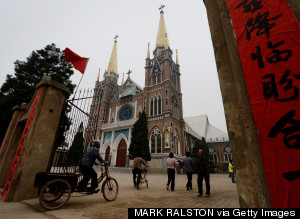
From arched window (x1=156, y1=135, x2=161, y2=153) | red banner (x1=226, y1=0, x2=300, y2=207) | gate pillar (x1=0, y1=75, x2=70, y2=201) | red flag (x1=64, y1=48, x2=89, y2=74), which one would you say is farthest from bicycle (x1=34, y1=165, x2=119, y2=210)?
arched window (x1=156, y1=135, x2=161, y2=153)

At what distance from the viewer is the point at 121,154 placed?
2269 cm

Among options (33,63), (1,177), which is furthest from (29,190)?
(33,63)

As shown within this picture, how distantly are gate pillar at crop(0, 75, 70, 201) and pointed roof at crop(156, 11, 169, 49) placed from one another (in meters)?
27.2

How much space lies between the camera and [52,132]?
4.60 meters

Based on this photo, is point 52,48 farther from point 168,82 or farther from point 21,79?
point 168,82

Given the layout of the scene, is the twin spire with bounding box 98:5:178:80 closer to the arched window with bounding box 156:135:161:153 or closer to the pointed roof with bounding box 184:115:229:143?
the arched window with bounding box 156:135:161:153

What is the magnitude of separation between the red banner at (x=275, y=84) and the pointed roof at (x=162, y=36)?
28.4m

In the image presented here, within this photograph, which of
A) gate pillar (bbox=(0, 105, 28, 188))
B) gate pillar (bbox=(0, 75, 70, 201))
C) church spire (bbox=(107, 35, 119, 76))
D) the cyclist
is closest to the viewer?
Result: gate pillar (bbox=(0, 75, 70, 201))

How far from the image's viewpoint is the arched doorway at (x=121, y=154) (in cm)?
2225

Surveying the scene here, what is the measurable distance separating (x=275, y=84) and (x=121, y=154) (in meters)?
22.9

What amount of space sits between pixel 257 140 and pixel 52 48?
57.2ft

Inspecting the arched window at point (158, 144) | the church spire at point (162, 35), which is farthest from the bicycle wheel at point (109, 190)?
the church spire at point (162, 35)

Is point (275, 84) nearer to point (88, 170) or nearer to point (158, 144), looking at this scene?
point (88, 170)

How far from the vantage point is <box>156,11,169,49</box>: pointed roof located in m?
29.4
